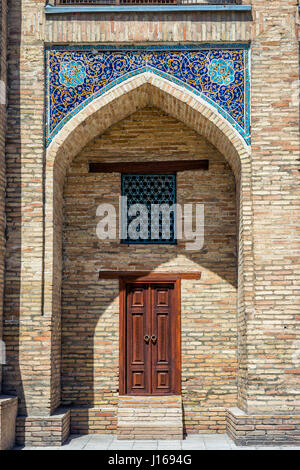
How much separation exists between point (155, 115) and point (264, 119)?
1.67 m

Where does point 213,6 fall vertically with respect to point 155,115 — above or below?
above

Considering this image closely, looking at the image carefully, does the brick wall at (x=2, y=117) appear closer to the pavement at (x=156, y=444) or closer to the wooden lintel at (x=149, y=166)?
the wooden lintel at (x=149, y=166)

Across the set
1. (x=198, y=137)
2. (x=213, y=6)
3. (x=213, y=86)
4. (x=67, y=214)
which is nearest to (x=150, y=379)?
(x=67, y=214)

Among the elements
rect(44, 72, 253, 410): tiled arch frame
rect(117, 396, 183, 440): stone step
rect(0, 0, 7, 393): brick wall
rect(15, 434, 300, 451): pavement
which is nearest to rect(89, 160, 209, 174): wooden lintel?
rect(44, 72, 253, 410): tiled arch frame

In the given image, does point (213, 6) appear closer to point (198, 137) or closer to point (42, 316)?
point (198, 137)

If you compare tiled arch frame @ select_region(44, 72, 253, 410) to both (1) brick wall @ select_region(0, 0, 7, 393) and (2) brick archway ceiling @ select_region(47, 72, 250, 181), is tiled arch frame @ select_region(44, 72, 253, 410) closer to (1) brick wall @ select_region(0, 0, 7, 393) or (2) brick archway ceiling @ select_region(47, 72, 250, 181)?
(2) brick archway ceiling @ select_region(47, 72, 250, 181)

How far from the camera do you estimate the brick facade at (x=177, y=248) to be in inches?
308

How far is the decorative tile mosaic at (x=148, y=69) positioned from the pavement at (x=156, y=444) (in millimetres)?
3884

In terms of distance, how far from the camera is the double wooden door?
8641 millimetres

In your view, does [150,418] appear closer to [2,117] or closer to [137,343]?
[137,343]

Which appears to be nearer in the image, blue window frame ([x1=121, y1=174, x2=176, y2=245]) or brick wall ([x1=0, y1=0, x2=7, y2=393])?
brick wall ([x1=0, y1=0, x2=7, y2=393])

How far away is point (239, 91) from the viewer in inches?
320

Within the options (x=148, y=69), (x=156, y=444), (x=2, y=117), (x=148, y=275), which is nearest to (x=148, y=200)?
(x=148, y=275)

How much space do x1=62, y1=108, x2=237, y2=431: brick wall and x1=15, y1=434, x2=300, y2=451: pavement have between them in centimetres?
37
